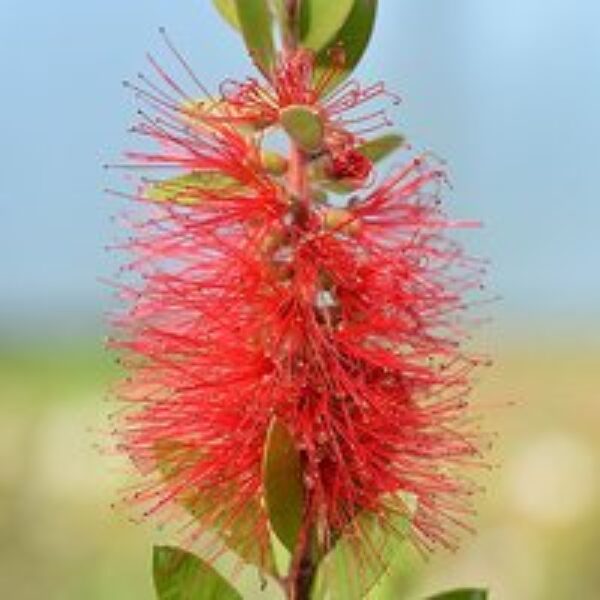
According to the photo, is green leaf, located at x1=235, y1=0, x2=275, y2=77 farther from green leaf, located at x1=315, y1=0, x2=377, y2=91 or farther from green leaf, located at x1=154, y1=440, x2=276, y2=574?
green leaf, located at x1=154, y1=440, x2=276, y2=574

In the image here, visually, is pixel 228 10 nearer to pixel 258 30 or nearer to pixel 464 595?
pixel 258 30

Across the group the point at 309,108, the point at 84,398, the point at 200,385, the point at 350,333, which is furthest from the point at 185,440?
the point at 84,398

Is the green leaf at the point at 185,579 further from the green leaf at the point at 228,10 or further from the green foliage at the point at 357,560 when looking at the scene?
the green leaf at the point at 228,10

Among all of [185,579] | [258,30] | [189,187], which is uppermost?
[258,30]

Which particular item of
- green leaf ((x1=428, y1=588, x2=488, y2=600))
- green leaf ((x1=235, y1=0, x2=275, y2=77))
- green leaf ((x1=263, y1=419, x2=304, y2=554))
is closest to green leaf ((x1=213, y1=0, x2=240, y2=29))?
green leaf ((x1=235, y1=0, x2=275, y2=77))

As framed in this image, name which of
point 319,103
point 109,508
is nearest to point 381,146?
point 319,103

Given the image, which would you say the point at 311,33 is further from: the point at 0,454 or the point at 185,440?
the point at 0,454
